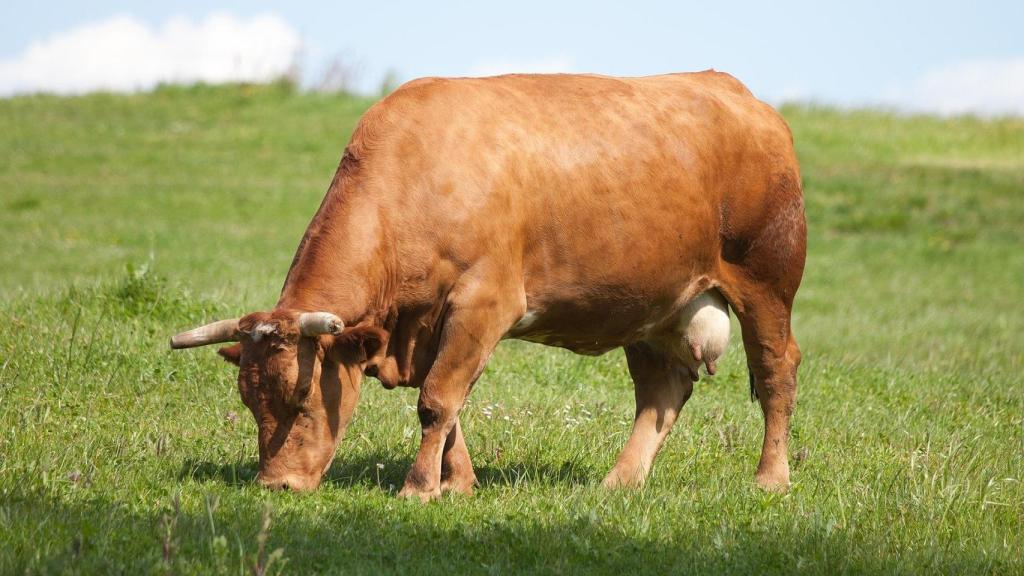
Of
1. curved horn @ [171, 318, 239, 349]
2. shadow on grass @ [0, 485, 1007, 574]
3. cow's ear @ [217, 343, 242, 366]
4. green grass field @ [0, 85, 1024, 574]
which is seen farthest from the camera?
cow's ear @ [217, 343, 242, 366]

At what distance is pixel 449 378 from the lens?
18.6 feet

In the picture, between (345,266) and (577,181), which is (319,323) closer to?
(345,266)

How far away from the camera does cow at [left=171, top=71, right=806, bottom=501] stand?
5520 millimetres

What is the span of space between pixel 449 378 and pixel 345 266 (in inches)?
27.8

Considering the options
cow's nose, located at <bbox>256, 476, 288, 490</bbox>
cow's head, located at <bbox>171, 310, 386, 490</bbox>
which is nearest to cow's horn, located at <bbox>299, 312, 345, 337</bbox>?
cow's head, located at <bbox>171, 310, 386, 490</bbox>

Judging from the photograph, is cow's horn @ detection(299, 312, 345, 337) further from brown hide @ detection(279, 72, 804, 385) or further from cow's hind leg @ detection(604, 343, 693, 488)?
cow's hind leg @ detection(604, 343, 693, 488)

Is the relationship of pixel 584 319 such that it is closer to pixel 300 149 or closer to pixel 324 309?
pixel 324 309

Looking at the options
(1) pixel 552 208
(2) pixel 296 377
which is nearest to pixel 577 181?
(1) pixel 552 208

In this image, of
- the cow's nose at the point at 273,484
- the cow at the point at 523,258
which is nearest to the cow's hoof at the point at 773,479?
the cow at the point at 523,258

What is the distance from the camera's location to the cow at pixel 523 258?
5.52 m

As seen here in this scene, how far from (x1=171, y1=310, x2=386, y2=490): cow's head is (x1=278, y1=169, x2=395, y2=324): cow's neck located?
145 millimetres

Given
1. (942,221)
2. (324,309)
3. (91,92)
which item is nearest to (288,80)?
(91,92)

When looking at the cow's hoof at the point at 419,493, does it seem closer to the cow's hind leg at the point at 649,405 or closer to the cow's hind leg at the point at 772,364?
the cow's hind leg at the point at 649,405

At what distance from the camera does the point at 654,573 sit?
4820 millimetres
